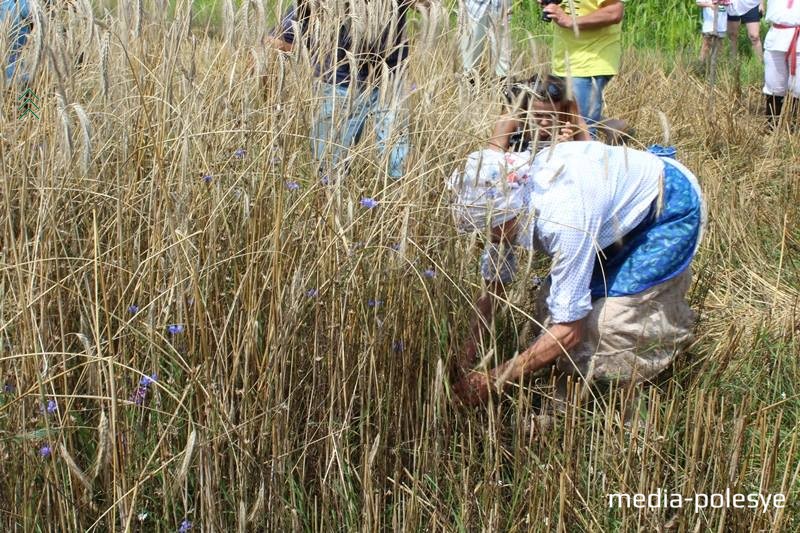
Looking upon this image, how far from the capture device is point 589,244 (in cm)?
206

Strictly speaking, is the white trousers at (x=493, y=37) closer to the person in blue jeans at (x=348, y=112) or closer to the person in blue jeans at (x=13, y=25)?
the person in blue jeans at (x=348, y=112)

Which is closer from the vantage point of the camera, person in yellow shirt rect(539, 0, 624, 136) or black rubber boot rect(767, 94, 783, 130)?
person in yellow shirt rect(539, 0, 624, 136)

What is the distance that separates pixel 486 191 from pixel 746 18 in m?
5.68

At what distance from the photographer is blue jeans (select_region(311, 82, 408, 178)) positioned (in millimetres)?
1963

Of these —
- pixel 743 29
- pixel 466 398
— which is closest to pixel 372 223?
pixel 466 398

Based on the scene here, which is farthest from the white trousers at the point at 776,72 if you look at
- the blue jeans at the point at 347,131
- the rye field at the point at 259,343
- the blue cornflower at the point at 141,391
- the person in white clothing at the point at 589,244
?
the blue cornflower at the point at 141,391

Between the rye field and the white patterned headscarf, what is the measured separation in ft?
0.13

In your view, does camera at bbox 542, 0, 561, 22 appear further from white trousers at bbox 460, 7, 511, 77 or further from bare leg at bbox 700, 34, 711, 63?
bare leg at bbox 700, 34, 711, 63

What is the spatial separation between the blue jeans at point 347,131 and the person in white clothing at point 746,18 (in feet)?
16.6

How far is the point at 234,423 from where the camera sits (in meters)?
1.76

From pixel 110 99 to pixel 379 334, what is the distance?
2.41ft

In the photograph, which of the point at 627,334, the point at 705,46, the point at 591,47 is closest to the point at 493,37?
the point at 627,334

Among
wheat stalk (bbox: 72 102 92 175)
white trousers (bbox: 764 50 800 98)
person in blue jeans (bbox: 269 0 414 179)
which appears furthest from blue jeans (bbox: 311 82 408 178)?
white trousers (bbox: 764 50 800 98)

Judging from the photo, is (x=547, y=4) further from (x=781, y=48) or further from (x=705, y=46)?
(x=705, y=46)
